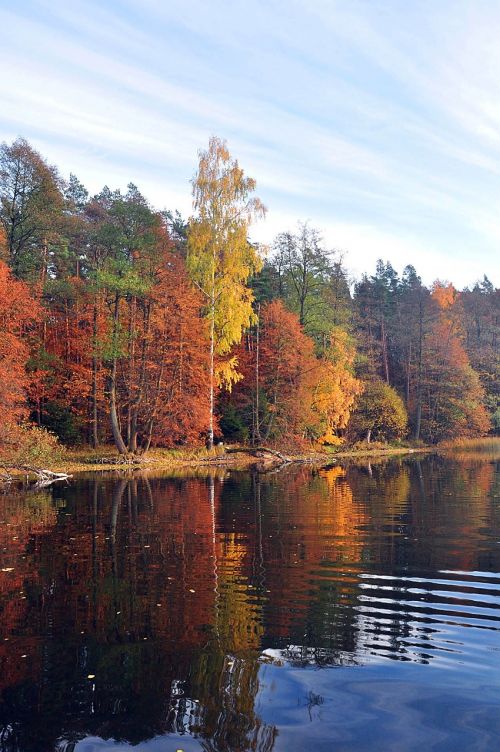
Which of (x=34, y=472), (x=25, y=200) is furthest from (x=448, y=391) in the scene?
(x=34, y=472)

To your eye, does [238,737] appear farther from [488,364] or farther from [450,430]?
[488,364]

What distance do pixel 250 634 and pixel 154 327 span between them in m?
30.6

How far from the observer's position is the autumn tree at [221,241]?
38.5 meters

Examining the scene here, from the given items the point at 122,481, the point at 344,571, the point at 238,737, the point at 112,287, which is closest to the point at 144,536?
the point at 344,571

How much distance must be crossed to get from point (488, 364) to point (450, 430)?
40.1 feet

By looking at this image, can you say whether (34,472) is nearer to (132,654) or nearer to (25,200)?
(25,200)

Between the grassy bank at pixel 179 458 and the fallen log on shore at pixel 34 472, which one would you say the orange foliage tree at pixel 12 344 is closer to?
the fallen log on shore at pixel 34 472

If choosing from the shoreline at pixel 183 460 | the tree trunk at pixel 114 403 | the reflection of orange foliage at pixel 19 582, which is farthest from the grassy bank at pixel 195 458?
the reflection of orange foliage at pixel 19 582

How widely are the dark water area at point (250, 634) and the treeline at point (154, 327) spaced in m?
16.9

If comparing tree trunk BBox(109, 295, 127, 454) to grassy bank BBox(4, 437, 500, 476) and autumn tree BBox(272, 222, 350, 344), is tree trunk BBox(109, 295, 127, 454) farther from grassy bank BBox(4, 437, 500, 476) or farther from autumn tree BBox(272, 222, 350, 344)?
autumn tree BBox(272, 222, 350, 344)

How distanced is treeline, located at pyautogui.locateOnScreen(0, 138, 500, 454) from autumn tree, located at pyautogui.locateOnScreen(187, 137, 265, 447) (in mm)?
86

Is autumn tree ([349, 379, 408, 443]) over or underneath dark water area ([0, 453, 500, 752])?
over

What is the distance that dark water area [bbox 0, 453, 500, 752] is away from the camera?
18.4 feet

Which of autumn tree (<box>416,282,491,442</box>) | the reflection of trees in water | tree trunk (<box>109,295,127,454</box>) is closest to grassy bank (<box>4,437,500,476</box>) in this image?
tree trunk (<box>109,295,127,454</box>)
